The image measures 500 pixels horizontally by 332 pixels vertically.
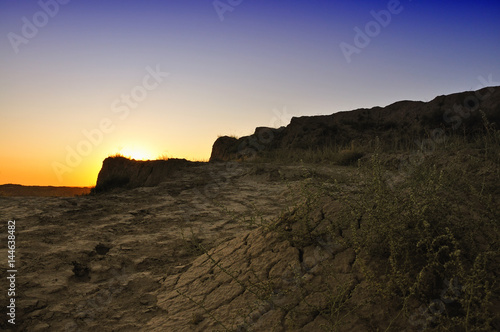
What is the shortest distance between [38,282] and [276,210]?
3.06 meters

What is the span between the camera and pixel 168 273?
3.08 meters

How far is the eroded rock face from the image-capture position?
26.0ft

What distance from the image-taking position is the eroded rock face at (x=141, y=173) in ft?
26.0

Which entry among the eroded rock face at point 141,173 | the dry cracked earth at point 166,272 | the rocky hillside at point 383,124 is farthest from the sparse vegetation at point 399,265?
the rocky hillside at point 383,124

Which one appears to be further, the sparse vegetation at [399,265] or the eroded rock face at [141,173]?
the eroded rock face at [141,173]

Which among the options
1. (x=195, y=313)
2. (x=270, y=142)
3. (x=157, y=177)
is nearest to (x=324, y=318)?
(x=195, y=313)

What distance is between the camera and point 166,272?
3121mm

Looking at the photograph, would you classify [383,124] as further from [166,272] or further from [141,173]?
[166,272]

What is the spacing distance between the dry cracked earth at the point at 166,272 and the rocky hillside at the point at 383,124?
7.88 metres

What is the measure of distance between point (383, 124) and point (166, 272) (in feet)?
36.9

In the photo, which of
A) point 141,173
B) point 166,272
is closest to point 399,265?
point 166,272

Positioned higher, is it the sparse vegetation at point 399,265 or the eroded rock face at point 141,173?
the eroded rock face at point 141,173

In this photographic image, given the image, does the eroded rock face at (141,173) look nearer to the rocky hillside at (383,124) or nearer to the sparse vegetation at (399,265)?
the rocky hillside at (383,124)

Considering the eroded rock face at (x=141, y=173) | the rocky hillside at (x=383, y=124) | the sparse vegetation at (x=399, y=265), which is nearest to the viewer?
the sparse vegetation at (x=399, y=265)
